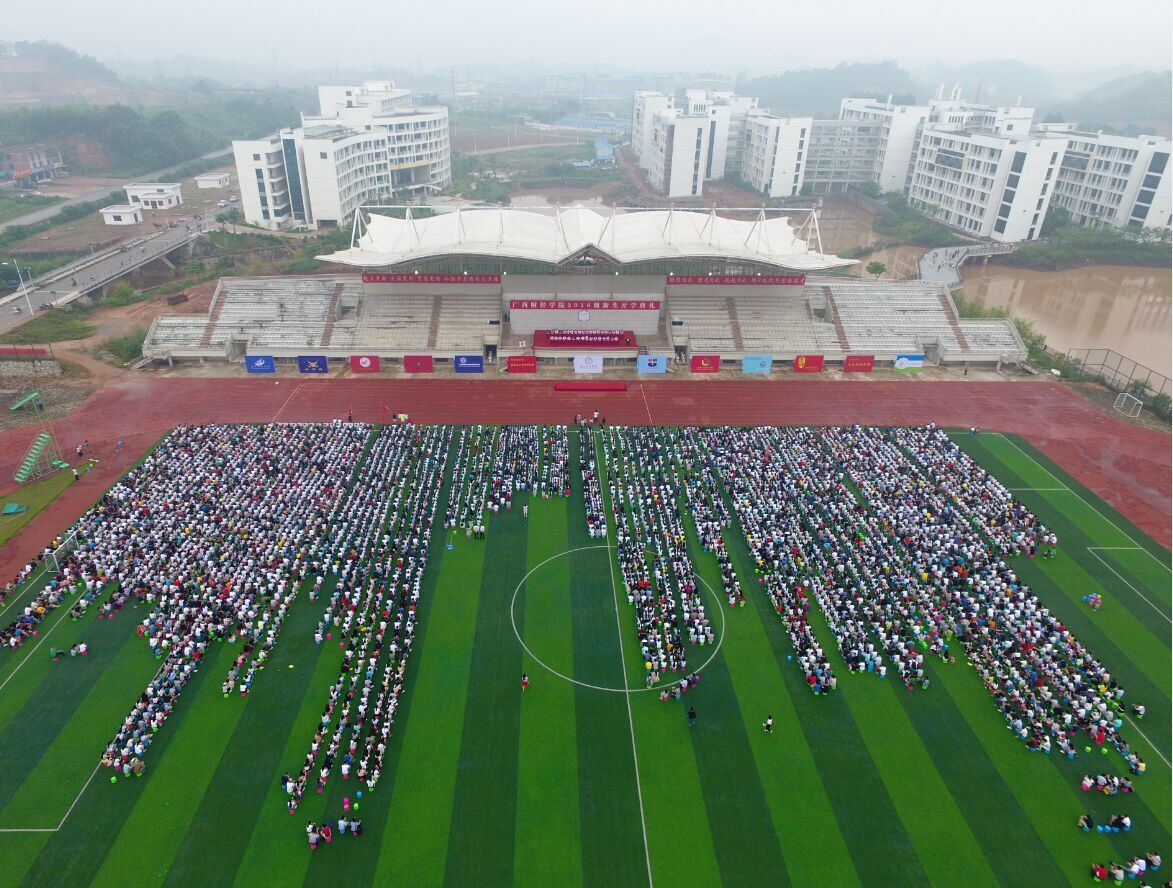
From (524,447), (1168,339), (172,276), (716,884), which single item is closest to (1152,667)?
(716,884)

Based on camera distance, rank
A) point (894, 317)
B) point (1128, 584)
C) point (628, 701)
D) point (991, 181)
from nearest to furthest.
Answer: point (628, 701), point (1128, 584), point (894, 317), point (991, 181)

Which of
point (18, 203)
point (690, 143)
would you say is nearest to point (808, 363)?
point (690, 143)

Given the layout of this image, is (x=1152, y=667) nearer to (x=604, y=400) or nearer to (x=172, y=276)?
(x=604, y=400)

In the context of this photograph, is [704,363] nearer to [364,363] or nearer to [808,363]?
[808,363]

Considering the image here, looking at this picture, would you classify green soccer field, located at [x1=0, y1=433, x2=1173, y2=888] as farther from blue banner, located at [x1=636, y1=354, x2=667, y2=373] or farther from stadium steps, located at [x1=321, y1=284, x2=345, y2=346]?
stadium steps, located at [x1=321, y1=284, x2=345, y2=346]

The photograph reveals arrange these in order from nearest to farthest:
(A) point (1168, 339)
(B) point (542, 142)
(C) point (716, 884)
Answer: (C) point (716, 884), (A) point (1168, 339), (B) point (542, 142)

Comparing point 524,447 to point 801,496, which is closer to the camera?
point 801,496

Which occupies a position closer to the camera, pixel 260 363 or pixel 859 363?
pixel 260 363
